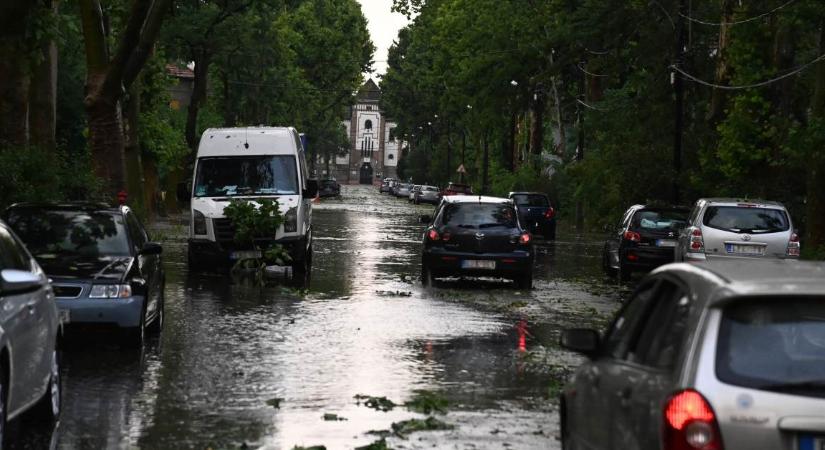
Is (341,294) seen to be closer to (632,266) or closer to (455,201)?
(455,201)

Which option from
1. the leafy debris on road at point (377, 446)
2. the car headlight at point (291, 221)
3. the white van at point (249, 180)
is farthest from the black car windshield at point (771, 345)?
the white van at point (249, 180)

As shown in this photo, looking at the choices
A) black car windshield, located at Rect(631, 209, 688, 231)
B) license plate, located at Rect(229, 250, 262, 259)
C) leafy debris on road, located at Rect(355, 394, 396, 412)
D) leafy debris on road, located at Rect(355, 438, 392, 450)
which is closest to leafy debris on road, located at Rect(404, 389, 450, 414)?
leafy debris on road, located at Rect(355, 394, 396, 412)

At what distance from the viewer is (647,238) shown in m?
27.5

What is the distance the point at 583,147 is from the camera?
2542 inches

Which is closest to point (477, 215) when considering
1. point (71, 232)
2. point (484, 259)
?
point (484, 259)

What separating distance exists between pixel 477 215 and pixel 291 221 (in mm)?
3678

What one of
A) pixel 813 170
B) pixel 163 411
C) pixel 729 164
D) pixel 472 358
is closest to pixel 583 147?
pixel 729 164

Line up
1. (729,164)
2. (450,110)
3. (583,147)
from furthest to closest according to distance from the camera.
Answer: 1. (450,110)
2. (583,147)
3. (729,164)

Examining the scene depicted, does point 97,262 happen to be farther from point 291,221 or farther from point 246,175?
point 246,175

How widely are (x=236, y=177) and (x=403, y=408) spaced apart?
1657 centimetres

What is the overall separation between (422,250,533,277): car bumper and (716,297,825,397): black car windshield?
18.6 metres

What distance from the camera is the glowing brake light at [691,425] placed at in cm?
527

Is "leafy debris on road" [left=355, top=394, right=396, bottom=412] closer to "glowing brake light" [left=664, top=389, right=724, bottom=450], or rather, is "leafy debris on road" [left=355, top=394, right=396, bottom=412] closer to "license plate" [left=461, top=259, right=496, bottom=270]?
"glowing brake light" [left=664, top=389, right=724, bottom=450]

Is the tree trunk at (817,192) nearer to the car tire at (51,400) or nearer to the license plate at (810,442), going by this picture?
the car tire at (51,400)
